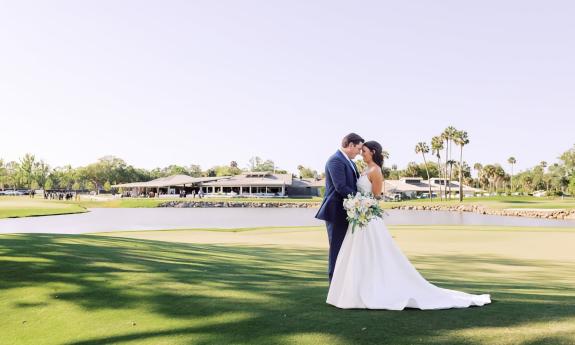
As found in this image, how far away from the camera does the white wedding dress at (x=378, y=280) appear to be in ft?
23.2

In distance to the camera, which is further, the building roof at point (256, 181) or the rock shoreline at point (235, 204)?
the building roof at point (256, 181)

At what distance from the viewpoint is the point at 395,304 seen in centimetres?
699

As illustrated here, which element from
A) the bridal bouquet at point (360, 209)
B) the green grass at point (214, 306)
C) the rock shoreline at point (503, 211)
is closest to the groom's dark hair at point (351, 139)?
the bridal bouquet at point (360, 209)

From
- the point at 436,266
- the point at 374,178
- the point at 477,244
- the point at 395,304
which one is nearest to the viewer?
the point at 395,304

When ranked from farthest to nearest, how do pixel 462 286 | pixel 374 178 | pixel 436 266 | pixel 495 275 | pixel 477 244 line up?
pixel 477 244 < pixel 436 266 < pixel 495 275 < pixel 462 286 < pixel 374 178

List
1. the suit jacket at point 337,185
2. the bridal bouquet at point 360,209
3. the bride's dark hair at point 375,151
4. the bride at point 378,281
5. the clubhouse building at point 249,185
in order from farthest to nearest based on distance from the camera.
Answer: the clubhouse building at point 249,185 → the bride's dark hair at point 375,151 → the suit jacket at point 337,185 → the bridal bouquet at point 360,209 → the bride at point 378,281

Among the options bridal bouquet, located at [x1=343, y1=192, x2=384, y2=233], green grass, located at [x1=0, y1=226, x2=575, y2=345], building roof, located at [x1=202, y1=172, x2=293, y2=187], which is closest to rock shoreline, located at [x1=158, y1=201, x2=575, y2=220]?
building roof, located at [x1=202, y1=172, x2=293, y2=187]

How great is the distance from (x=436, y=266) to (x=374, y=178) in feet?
26.8

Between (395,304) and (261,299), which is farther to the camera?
(261,299)

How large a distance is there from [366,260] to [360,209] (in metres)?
0.76

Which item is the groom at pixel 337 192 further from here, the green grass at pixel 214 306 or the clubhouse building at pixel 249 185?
the clubhouse building at pixel 249 185

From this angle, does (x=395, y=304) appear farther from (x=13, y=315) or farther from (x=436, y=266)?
(x=436, y=266)

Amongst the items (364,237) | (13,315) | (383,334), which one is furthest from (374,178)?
(13,315)

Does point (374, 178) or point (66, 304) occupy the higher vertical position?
point (374, 178)
